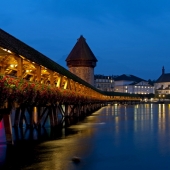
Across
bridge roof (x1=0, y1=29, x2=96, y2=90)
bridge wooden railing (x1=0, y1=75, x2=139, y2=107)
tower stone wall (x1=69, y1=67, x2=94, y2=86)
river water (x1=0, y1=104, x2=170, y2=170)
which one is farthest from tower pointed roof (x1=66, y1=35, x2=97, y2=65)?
river water (x1=0, y1=104, x2=170, y2=170)

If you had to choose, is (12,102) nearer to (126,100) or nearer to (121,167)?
(121,167)

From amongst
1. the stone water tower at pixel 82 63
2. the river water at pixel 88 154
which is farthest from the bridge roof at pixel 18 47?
the stone water tower at pixel 82 63

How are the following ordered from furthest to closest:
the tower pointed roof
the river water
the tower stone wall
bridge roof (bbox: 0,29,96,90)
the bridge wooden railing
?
the tower pointed roof
the tower stone wall
bridge roof (bbox: 0,29,96,90)
the bridge wooden railing
the river water

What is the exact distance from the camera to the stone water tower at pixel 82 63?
8644cm

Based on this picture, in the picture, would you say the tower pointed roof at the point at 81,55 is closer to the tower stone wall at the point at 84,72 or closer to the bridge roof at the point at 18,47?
the tower stone wall at the point at 84,72

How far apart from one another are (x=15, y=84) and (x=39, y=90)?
167 inches

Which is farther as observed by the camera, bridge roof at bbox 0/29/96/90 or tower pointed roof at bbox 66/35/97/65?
tower pointed roof at bbox 66/35/97/65

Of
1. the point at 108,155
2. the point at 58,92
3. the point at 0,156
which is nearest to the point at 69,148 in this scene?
the point at 108,155

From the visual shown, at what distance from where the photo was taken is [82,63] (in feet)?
292

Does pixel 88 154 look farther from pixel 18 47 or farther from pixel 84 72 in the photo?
pixel 84 72

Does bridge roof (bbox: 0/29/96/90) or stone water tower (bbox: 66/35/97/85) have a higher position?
stone water tower (bbox: 66/35/97/85)

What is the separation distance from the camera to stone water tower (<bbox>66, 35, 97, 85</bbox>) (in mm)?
86438

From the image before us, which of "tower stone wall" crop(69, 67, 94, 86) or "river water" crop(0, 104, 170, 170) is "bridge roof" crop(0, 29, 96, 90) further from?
"tower stone wall" crop(69, 67, 94, 86)

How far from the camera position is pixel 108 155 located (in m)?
12.7
